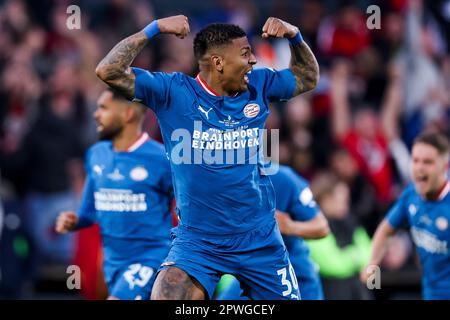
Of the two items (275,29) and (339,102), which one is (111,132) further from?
(339,102)

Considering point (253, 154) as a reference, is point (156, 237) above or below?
below

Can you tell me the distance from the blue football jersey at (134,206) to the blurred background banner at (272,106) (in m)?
3.10

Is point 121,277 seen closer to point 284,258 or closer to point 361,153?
point 284,258

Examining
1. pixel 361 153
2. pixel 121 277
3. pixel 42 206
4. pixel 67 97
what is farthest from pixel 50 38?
pixel 121 277

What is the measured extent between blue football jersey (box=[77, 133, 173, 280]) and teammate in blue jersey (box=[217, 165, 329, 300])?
28.8 inches

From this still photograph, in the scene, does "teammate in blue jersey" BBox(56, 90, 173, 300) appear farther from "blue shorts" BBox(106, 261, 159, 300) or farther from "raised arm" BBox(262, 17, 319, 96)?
"raised arm" BBox(262, 17, 319, 96)

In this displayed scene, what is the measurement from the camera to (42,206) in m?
11.9

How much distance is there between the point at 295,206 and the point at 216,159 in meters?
1.63

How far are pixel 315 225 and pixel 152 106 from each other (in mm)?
1966

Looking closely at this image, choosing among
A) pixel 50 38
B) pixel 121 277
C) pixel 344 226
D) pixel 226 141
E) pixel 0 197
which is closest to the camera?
pixel 226 141

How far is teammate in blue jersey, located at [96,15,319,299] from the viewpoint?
6.12 m

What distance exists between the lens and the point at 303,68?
6.53 metres

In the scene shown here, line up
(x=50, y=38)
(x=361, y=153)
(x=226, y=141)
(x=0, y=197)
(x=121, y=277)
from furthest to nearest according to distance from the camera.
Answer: (x=50, y=38) < (x=361, y=153) < (x=0, y=197) < (x=121, y=277) < (x=226, y=141)

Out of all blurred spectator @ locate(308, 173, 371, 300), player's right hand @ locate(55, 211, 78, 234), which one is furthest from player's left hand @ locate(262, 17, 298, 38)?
blurred spectator @ locate(308, 173, 371, 300)
